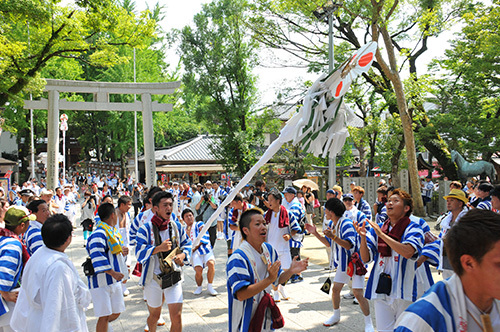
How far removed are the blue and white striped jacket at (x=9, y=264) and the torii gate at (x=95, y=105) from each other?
51.3 feet

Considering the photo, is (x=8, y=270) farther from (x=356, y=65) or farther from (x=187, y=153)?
(x=187, y=153)

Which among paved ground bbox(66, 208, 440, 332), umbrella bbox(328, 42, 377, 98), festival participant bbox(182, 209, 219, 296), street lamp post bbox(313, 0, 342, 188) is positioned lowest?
paved ground bbox(66, 208, 440, 332)

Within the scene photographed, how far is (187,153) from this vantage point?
116 ft

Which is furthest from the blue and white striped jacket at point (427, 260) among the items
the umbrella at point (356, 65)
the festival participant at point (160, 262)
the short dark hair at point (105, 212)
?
the short dark hair at point (105, 212)

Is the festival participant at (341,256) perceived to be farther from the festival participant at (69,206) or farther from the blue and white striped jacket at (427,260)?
the festival participant at (69,206)

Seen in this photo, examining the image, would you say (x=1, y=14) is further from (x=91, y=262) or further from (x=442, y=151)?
(x=442, y=151)

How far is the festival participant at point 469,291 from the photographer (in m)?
1.70

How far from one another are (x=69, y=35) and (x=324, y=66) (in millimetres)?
10991

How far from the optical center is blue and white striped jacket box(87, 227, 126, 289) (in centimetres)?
452

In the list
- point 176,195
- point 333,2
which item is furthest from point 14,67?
point 333,2

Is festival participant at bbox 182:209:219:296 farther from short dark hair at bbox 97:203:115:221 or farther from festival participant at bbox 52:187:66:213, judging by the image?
festival participant at bbox 52:187:66:213

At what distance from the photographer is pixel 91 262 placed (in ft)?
15.1

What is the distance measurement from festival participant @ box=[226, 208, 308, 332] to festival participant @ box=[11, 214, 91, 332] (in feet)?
4.31

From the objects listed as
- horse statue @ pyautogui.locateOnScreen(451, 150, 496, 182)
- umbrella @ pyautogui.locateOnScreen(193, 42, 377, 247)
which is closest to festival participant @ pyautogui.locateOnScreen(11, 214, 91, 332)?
umbrella @ pyautogui.locateOnScreen(193, 42, 377, 247)
